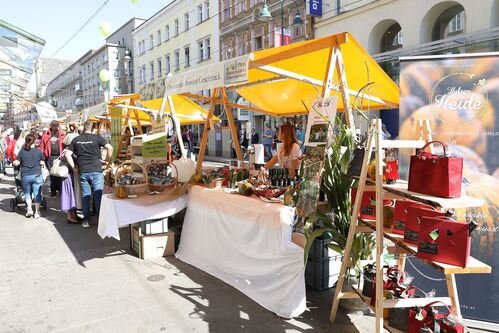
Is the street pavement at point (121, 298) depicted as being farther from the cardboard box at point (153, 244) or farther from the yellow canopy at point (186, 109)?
the yellow canopy at point (186, 109)

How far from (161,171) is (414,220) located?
3.70 meters

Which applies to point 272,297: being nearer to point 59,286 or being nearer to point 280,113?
point 59,286

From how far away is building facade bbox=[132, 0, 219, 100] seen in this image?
26.2 m

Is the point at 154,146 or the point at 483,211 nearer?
the point at 483,211

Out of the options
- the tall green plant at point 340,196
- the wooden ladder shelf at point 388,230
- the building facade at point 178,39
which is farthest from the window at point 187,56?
the wooden ladder shelf at point 388,230

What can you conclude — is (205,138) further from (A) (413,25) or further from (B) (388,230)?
(A) (413,25)

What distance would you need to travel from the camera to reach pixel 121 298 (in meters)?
3.67

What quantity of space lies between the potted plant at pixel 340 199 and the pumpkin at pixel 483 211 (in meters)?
0.80

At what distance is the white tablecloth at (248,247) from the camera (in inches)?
129

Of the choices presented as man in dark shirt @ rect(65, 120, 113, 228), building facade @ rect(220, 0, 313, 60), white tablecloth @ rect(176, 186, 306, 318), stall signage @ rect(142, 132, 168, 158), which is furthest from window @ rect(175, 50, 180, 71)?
white tablecloth @ rect(176, 186, 306, 318)

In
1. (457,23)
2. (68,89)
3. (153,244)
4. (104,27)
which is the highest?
(68,89)

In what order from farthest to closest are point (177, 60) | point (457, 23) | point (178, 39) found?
1. point (177, 60)
2. point (178, 39)
3. point (457, 23)

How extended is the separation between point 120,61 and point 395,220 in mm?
43648

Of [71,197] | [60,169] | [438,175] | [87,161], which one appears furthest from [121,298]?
[60,169]
